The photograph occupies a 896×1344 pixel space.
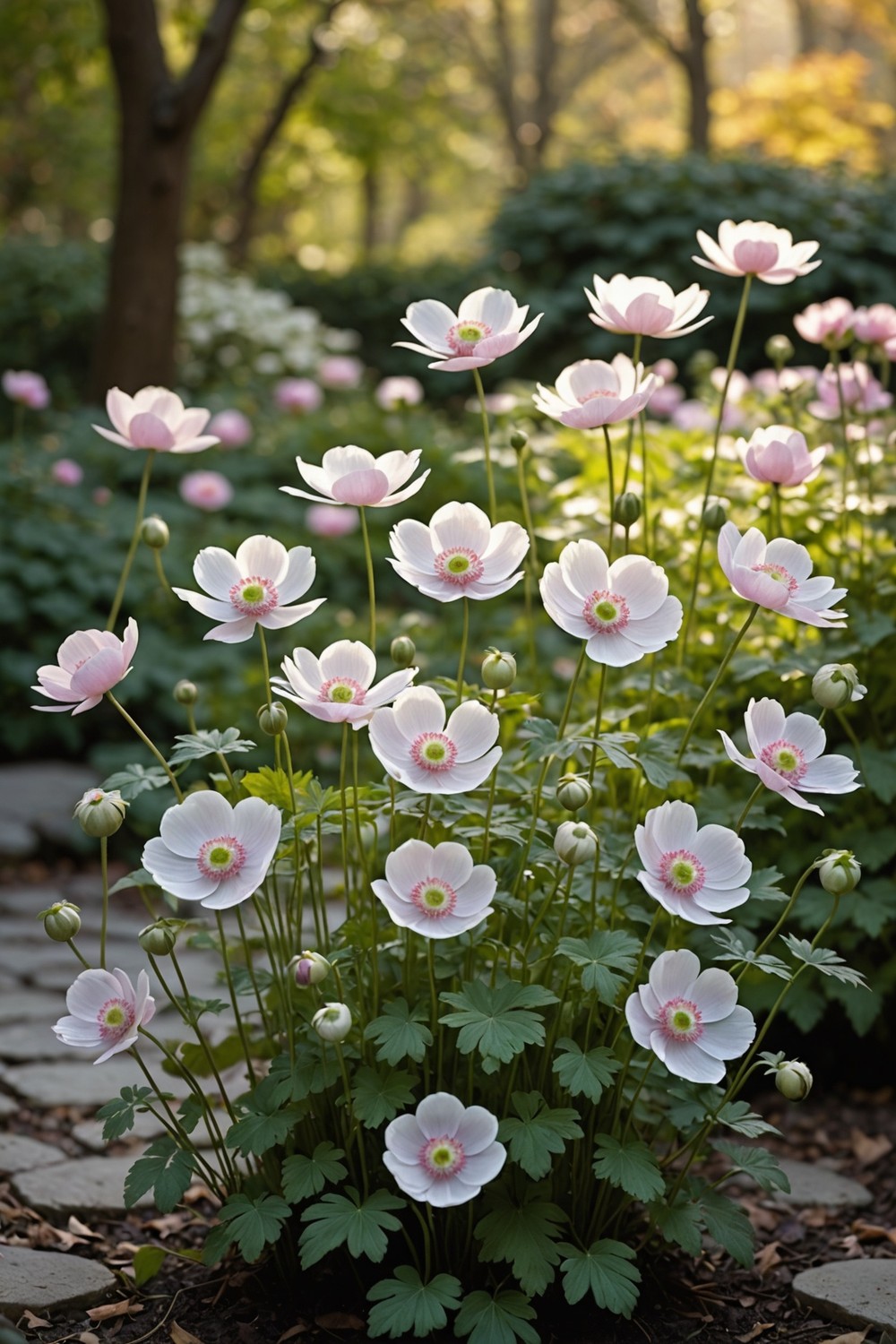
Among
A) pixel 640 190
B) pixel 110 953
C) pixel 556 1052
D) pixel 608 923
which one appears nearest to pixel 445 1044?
pixel 556 1052

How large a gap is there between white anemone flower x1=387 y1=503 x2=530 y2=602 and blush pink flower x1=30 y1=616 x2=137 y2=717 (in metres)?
0.33

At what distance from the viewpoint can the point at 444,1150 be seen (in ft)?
4.68

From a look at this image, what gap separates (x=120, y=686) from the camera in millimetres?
4188

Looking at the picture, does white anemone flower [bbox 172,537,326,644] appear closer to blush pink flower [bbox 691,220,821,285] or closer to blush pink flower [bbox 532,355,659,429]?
blush pink flower [bbox 532,355,659,429]

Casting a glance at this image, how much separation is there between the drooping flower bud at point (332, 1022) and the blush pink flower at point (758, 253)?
1.11m

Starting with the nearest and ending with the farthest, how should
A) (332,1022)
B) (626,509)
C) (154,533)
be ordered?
1. (332,1022)
2. (626,509)
3. (154,533)

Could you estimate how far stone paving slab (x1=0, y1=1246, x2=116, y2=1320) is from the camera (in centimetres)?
172

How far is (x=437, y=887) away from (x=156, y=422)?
789 mm

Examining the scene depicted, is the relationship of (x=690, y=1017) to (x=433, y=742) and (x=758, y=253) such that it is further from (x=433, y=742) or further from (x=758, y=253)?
(x=758, y=253)

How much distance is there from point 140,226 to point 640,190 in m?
2.86

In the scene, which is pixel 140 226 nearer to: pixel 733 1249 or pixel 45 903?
pixel 45 903

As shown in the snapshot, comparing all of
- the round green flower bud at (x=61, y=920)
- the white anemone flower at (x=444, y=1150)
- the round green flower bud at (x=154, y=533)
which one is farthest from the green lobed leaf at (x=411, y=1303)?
the round green flower bud at (x=154, y=533)

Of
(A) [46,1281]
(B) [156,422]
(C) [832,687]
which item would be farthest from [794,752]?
(A) [46,1281]

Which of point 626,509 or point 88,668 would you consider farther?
point 626,509
